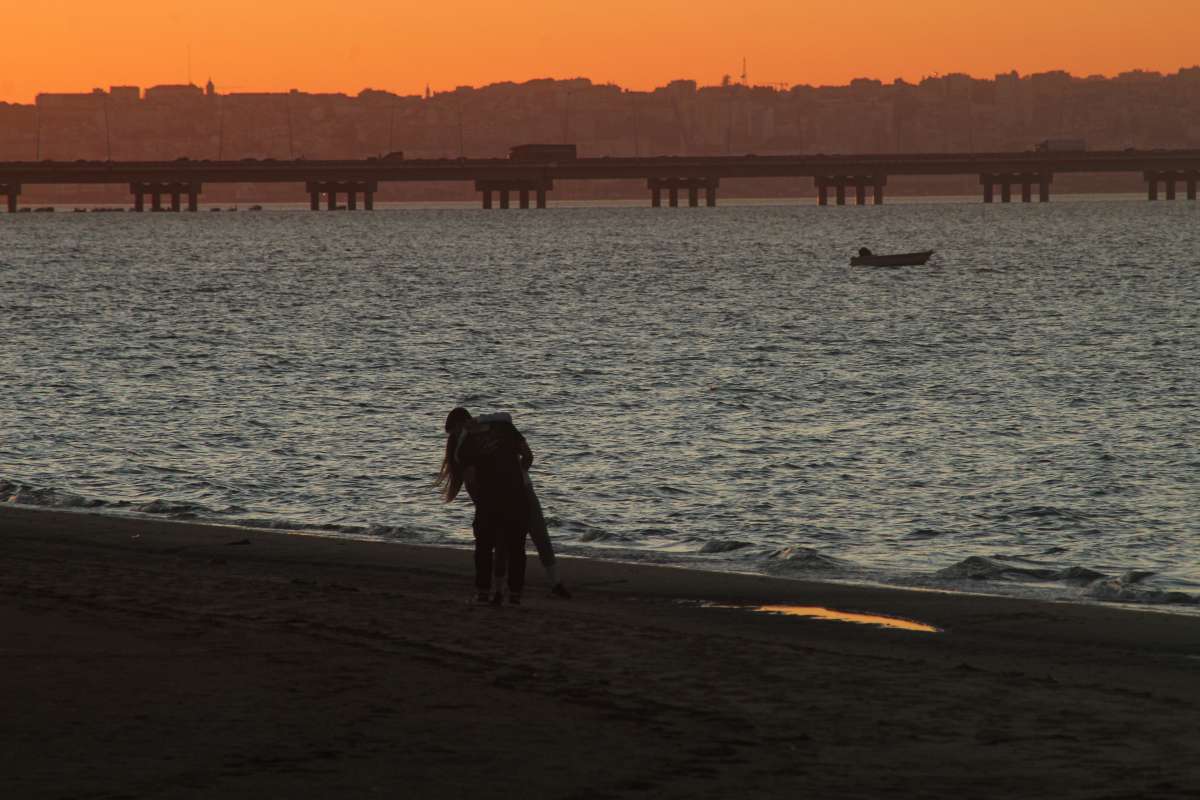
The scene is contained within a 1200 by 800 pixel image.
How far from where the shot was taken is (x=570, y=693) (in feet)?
46.8

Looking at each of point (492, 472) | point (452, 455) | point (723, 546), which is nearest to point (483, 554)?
point (492, 472)

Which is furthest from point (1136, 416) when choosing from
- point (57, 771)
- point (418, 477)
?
point (57, 771)

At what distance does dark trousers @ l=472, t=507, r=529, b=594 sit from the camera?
18531mm

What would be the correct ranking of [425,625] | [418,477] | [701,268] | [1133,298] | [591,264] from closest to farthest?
[425,625]
[418,477]
[1133,298]
[701,268]
[591,264]

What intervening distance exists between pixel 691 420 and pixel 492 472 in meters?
29.8

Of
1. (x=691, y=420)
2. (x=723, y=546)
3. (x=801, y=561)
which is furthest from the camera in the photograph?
(x=691, y=420)

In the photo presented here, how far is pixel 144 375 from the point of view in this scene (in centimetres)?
6331

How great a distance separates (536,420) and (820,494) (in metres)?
15.9

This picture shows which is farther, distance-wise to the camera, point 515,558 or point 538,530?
point 538,530

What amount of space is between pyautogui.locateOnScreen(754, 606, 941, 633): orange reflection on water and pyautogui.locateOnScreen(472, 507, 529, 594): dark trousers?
2.54 metres

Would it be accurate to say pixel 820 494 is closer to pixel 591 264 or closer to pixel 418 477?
pixel 418 477

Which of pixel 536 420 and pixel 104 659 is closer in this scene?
pixel 104 659

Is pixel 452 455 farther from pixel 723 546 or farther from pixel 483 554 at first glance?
pixel 723 546

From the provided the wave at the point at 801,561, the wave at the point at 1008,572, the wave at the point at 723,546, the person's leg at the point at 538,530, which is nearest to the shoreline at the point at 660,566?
the wave at the point at 1008,572
